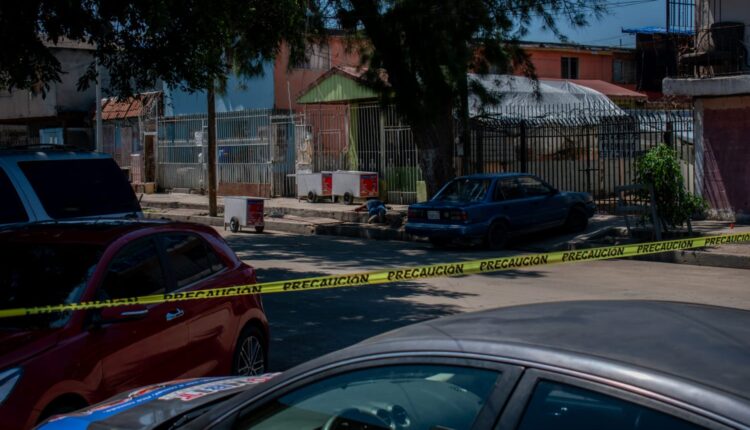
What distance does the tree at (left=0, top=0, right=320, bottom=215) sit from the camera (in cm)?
1152

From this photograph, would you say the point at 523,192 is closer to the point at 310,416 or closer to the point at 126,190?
the point at 126,190

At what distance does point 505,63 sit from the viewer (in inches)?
790

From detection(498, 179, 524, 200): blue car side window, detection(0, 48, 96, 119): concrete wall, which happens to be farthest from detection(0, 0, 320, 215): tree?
detection(0, 48, 96, 119): concrete wall

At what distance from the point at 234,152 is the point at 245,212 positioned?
10367 mm

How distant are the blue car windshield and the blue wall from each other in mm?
13767

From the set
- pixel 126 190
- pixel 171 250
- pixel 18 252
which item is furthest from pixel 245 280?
pixel 126 190

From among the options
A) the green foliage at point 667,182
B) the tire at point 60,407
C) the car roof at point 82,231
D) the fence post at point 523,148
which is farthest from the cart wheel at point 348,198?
the tire at point 60,407

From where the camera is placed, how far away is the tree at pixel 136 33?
11516mm

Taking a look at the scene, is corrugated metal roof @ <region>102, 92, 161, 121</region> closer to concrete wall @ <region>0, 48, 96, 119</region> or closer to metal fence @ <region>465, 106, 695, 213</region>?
concrete wall @ <region>0, 48, 96, 119</region>

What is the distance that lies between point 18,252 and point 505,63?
15.2 metres

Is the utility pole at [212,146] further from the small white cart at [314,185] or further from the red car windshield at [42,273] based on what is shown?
the red car windshield at [42,273]

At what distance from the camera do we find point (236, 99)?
34000mm

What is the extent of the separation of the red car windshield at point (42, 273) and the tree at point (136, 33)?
16.6 feet

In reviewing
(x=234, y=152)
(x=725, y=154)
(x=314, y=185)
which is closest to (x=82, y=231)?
(x=725, y=154)
